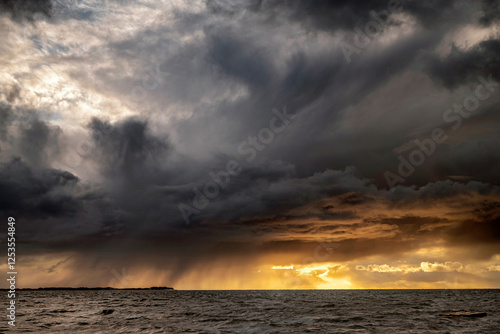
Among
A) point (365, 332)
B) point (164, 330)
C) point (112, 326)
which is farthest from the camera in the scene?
point (112, 326)

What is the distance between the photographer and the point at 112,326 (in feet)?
154

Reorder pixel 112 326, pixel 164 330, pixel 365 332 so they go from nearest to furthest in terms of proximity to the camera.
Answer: pixel 365 332
pixel 164 330
pixel 112 326

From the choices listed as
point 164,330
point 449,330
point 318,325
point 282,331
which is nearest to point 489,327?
point 449,330

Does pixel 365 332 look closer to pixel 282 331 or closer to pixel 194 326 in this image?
pixel 282 331

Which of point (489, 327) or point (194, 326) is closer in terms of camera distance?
point (489, 327)

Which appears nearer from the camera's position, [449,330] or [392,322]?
[449,330]

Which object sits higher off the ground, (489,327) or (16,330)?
(16,330)

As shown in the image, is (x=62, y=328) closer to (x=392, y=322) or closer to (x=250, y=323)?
(x=250, y=323)

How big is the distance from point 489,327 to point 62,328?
54.0 meters

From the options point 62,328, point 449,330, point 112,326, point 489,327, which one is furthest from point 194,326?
point 489,327

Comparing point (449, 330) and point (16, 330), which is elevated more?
point (16, 330)

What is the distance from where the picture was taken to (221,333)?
4056 centimetres

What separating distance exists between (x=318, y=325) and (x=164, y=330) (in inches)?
785

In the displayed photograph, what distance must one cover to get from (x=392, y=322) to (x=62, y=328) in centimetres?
4420
